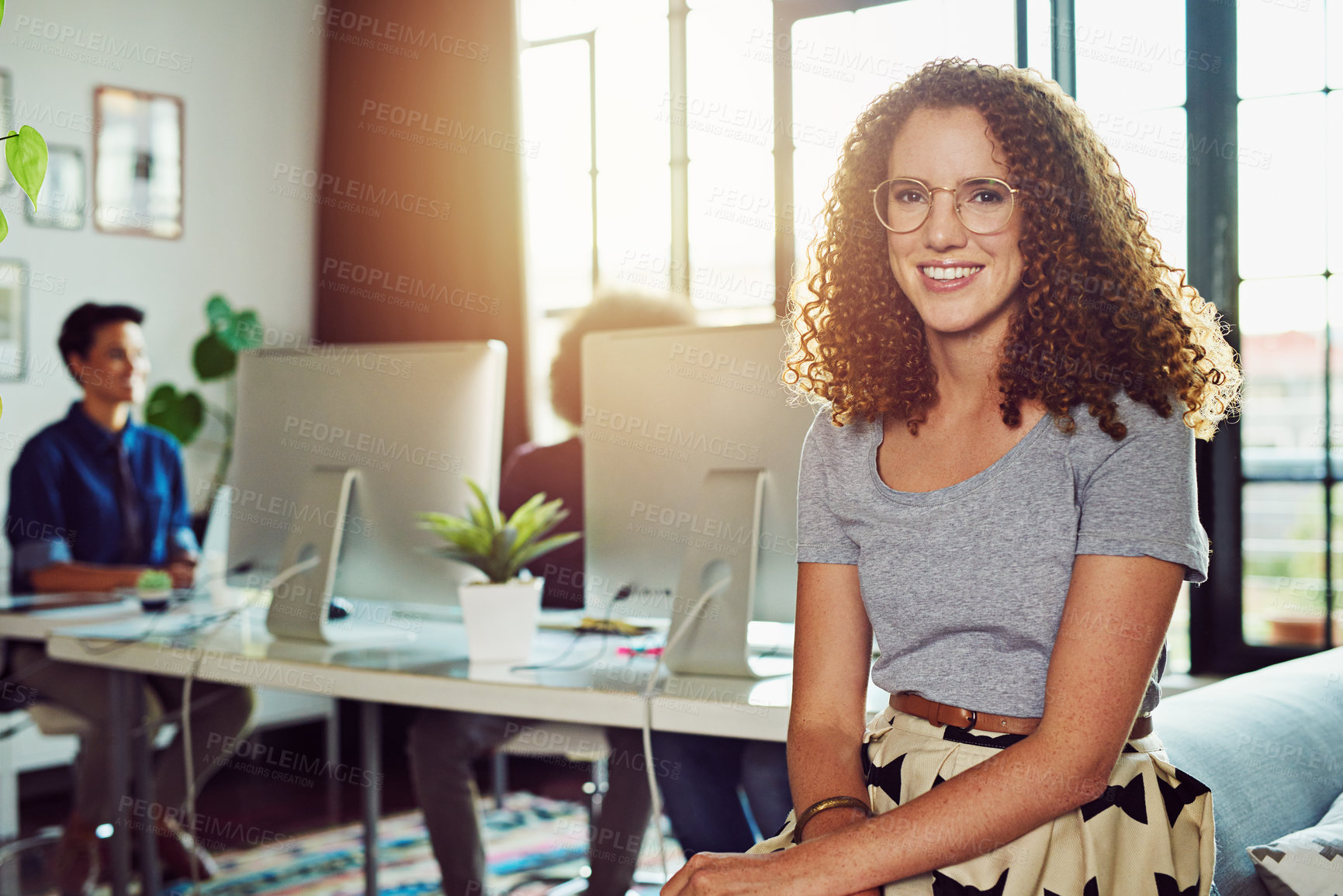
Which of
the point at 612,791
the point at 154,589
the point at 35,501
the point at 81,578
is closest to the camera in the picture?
the point at 612,791

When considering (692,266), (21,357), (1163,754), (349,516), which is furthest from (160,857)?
(1163,754)

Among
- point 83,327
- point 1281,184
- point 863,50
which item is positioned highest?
point 863,50

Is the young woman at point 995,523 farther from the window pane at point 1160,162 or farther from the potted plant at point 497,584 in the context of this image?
the window pane at point 1160,162

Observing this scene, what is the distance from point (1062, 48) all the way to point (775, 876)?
2779mm

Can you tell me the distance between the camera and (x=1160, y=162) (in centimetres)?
303

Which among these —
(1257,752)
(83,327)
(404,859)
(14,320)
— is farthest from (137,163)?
(1257,752)

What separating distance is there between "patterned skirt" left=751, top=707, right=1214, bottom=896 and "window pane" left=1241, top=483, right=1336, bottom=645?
2.15 meters

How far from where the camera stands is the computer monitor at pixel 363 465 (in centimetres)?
198

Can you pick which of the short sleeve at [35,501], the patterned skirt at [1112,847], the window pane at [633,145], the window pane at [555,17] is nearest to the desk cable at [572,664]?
the patterned skirt at [1112,847]

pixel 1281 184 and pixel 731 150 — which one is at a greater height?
pixel 731 150

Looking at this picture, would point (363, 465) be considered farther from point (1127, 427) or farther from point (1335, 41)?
point (1335, 41)

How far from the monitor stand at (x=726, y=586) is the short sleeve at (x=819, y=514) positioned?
37 centimetres

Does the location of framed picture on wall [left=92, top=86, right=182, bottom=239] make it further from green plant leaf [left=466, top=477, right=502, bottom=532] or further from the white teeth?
the white teeth

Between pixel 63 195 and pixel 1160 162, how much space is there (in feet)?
11.5
